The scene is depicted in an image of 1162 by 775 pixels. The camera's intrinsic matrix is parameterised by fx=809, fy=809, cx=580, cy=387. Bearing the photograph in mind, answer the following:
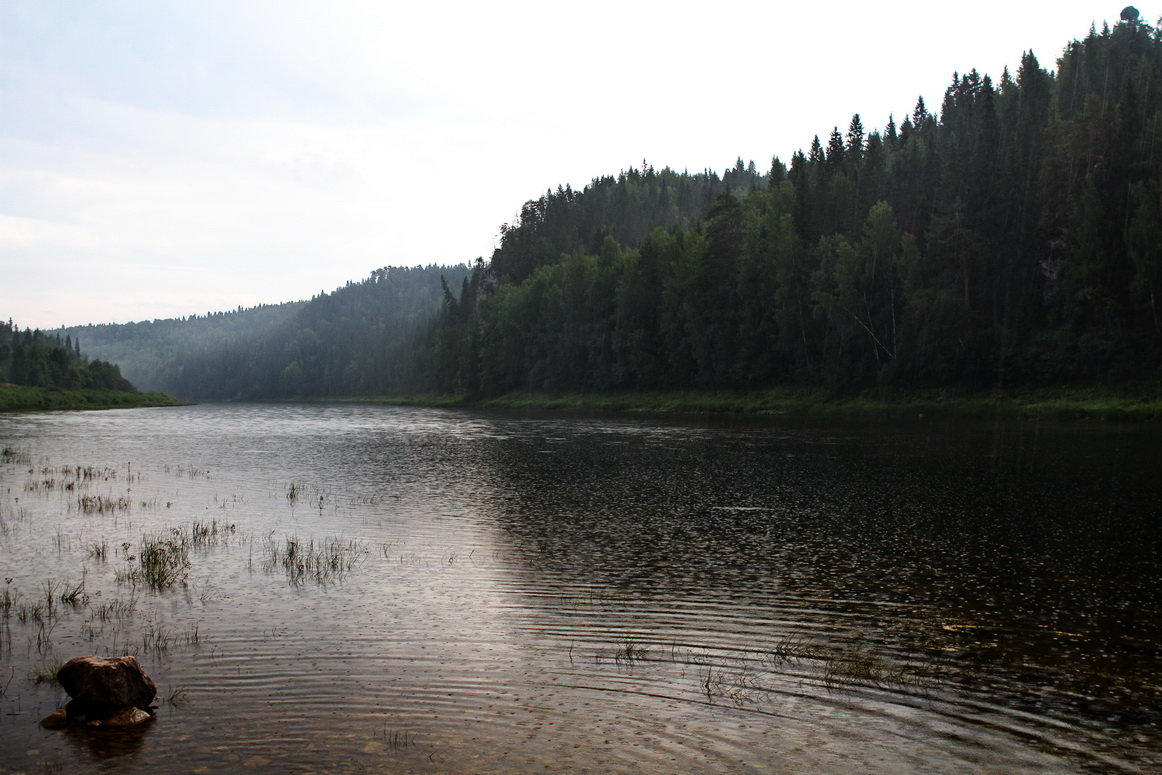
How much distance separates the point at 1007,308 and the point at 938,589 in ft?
278

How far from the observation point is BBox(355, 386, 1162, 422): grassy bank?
71.2 m

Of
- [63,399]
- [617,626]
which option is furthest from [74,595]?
[63,399]

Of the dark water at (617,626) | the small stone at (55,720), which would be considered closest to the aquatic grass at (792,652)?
the dark water at (617,626)

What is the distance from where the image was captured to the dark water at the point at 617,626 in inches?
404

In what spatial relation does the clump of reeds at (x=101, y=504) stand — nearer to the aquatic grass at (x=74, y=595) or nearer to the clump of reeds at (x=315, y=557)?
the clump of reeds at (x=315, y=557)

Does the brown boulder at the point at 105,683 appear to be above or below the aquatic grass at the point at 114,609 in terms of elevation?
above

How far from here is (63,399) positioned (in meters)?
157

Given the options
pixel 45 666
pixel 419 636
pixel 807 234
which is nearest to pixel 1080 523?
pixel 419 636

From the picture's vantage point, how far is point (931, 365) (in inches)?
3489

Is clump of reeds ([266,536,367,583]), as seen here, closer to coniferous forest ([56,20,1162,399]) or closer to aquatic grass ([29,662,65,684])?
aquatic grass ([29,662,65,684])

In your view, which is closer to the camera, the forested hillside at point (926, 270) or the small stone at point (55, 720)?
the small stone at point (55, 720)

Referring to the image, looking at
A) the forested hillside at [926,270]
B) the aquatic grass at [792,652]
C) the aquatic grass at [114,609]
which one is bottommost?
the aquatic grass at [792,652]

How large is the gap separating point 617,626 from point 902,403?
8199cm

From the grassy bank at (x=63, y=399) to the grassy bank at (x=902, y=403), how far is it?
92.5m
